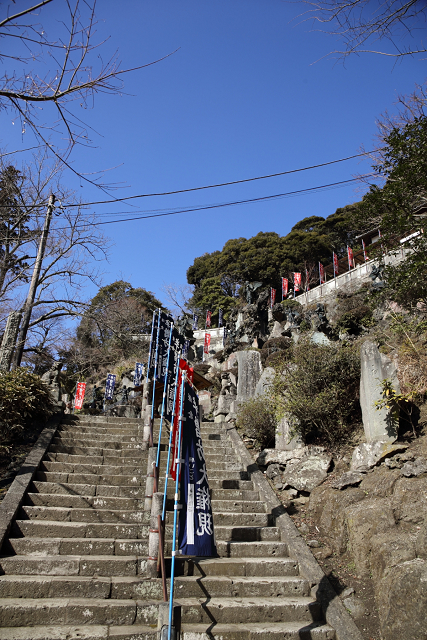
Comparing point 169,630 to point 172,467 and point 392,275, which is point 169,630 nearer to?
point 172,467

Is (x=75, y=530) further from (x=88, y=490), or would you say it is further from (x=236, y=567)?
(x=236, y=567)

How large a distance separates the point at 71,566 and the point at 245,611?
205cm

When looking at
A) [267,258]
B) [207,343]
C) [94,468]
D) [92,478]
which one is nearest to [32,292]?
[94,468]

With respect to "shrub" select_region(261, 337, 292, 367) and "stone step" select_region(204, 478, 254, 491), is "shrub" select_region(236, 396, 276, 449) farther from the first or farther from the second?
"shrub" select_region(261, 337, 292, 367)

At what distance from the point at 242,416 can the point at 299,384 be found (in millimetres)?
Result: 2025

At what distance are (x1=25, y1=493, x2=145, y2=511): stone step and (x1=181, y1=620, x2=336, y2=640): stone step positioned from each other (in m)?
2.09

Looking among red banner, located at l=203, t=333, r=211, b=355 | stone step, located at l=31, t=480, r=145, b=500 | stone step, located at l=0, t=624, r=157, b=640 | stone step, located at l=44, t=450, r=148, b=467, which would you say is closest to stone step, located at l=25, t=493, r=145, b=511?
stone step, located at l=31, t=480, r=145, b=500

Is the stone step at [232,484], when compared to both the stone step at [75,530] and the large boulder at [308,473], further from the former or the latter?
the stone step at [75,530]

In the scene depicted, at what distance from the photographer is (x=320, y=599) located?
4.27 metres

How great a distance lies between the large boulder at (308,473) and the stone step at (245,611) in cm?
249

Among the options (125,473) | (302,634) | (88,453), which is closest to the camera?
(302,634)

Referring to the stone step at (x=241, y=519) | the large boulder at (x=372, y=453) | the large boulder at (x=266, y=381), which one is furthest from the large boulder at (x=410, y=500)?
the large boulder at (x=266, y=381)

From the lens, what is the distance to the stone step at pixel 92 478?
6121mm

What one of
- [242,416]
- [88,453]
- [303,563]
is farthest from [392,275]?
[88,453]
